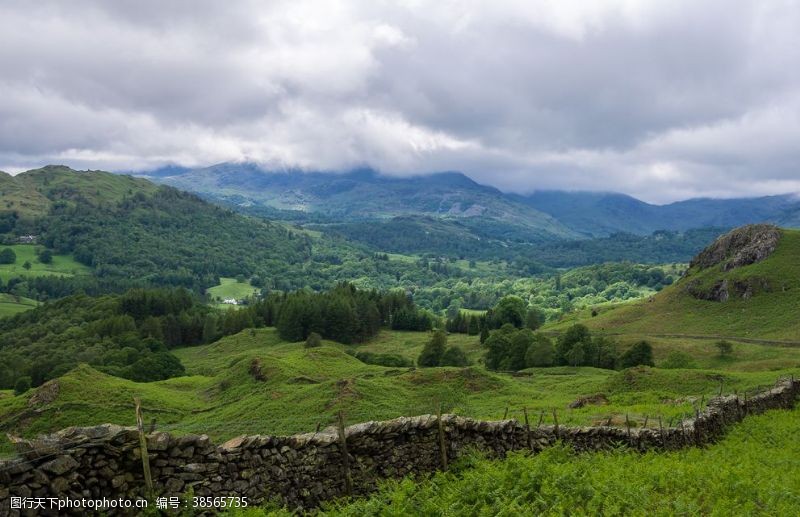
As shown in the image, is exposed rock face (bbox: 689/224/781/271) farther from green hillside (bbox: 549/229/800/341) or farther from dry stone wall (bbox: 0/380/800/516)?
dry stone wall (bbox: 0/380/800/516)

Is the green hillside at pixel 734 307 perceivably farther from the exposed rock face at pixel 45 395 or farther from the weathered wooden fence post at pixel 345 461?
the exposed rock face at pixel 45 395

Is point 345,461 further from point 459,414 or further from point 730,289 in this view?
point 730,289

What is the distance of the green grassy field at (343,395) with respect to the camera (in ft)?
159

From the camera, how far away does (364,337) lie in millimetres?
142750

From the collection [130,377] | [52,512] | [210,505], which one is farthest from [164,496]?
[130,377]

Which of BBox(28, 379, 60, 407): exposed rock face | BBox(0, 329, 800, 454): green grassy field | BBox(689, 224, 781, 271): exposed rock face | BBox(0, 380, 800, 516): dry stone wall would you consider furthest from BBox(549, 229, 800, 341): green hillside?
BBox(28, 379, 60, 407): exposed rock face

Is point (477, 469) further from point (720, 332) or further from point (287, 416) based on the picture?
point (720, 332)

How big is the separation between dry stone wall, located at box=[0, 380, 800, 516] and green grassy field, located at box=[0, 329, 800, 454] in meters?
19.5

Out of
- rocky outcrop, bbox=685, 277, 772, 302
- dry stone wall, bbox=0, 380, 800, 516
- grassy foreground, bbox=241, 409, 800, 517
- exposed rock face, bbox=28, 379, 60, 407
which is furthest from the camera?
rocky outcrop, bbox=685, 277, 772, 302

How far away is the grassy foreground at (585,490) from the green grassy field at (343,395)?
1652 centimetres

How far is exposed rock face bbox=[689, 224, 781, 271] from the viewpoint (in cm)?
14512

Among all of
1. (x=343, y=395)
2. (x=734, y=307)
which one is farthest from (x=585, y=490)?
(x=734, y=307)

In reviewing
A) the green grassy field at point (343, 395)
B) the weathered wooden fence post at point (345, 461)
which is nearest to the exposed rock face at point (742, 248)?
the green grassy field at point (343, 395)

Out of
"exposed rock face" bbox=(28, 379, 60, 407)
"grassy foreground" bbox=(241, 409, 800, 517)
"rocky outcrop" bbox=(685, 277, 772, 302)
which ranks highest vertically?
"grassy foreground" bbox=(241, 409, 800, 517)
